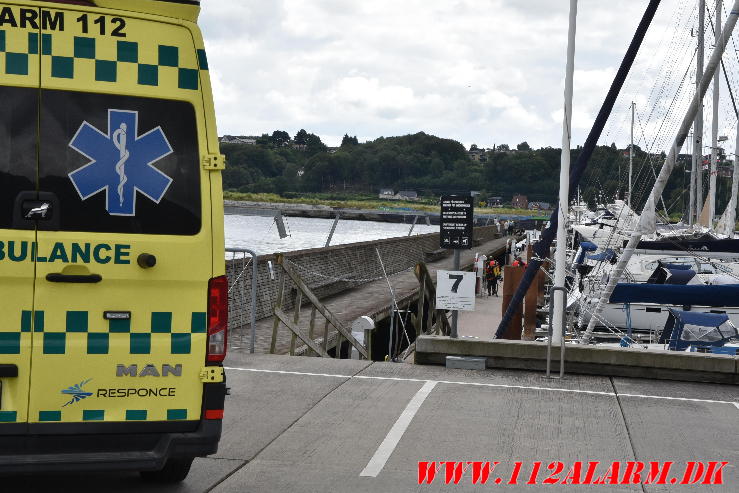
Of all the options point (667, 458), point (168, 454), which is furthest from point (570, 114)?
point (168, 454)

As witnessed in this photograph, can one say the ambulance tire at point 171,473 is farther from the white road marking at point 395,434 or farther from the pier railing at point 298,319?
the pier railing at point 298,319

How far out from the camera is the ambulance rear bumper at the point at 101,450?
19.4 feet

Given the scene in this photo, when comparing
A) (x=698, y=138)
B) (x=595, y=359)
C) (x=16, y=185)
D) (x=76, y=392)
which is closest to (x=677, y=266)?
(x=698, y=138)

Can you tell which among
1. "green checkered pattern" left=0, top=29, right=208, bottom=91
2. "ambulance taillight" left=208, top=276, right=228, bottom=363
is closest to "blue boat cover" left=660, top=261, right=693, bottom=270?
"ambulance taillight" left=208, top=276, right=228, bottom=363

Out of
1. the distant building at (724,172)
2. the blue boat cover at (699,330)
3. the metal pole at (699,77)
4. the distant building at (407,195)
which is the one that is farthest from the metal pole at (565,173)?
the distant building at (407,195)

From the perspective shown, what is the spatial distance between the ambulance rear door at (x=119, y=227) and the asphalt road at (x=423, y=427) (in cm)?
137

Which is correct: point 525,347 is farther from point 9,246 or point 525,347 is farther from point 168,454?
point 9,246

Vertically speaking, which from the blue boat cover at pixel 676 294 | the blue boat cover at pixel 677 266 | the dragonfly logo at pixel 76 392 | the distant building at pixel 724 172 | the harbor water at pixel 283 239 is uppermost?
the distant building at pixel 724 172

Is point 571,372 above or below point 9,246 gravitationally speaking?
below

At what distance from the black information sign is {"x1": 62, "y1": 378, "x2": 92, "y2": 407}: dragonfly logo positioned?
769 cm

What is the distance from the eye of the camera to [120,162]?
236 inches

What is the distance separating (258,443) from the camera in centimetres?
864

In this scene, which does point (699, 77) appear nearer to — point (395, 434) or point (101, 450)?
point (395, 434)

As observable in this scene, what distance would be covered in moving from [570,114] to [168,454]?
10.6 meters
